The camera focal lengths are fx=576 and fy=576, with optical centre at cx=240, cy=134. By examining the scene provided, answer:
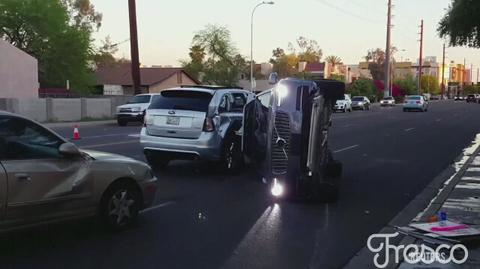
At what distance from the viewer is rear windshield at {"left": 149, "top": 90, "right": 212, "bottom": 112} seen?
1112cm

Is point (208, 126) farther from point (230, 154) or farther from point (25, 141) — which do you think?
point (25, 141)

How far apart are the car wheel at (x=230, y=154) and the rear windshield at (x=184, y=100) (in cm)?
82

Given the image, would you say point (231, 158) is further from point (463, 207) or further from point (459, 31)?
point (459, 31)

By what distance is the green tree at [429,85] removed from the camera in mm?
139600

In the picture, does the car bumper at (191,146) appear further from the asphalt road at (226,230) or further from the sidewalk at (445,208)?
the sidewalk at (445,208)

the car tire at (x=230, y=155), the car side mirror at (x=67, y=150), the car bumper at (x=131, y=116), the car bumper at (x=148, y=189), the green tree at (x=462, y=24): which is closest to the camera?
the car side mirror at (x=67, y=150)

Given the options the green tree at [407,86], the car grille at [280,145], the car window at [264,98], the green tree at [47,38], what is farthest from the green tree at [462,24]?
the green tree at [407,86]

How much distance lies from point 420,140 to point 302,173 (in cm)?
1294

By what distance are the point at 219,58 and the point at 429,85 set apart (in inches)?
3198

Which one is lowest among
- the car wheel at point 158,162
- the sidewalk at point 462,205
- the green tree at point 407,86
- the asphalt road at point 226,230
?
the asphalt road at point 226,230

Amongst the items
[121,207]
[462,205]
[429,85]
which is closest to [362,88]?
[429,85]

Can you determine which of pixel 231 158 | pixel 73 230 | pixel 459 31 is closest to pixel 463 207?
pixel 231 158

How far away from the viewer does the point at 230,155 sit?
11.5 meters

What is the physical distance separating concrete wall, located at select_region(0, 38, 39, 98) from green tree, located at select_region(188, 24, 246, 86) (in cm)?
3336
